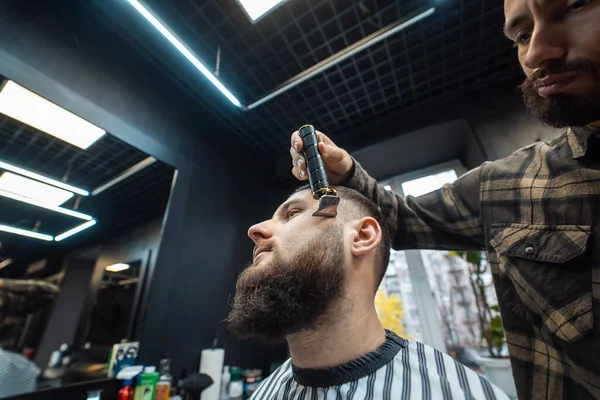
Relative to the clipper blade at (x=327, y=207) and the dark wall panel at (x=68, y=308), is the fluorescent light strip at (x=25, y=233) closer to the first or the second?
the dark wall panel at (x=68, y=308)

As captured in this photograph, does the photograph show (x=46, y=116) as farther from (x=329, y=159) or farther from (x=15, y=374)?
(x=329, y=159)

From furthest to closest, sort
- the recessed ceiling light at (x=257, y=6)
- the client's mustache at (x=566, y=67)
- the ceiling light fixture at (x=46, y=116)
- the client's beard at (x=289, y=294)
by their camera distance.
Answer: the recessed ceiling light at (x=257, y=6) → the ceiling light fixture at (x=46, y=116) → the client's beard at (x=289, y=294) → the client's mustache at (x=566, y=67)

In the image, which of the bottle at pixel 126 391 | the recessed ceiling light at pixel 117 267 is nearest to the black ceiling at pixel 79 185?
the recessed ceiling light at pixel 117 267

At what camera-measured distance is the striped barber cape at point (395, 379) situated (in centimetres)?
60

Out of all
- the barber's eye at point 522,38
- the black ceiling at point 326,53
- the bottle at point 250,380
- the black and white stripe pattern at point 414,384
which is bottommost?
the bottle at point 250,380

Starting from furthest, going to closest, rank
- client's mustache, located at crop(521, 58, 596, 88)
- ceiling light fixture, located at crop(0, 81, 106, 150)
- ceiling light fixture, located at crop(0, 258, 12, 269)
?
ceiling light fixture, located at crop(0, 81, 106, 150) → ceiling light fixture, located at crop(0, 258, 12, 269) → client's mustache, located at crop(521, 58, 596, 88)

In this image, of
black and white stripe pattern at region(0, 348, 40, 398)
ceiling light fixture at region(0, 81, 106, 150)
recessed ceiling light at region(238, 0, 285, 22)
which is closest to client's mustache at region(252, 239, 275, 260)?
black and white stripe pattern at region(0, 348, 40, 398)

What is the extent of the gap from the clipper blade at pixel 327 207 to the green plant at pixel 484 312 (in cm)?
147

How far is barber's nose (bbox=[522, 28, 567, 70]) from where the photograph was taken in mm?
493

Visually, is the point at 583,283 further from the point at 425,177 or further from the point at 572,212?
the point at 425,177

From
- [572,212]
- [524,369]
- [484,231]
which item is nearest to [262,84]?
[484,231]

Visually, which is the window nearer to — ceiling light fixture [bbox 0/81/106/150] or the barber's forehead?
the barber's forehead

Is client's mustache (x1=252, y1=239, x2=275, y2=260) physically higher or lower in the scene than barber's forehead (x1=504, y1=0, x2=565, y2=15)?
lower

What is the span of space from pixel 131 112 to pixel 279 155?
4.52ft
